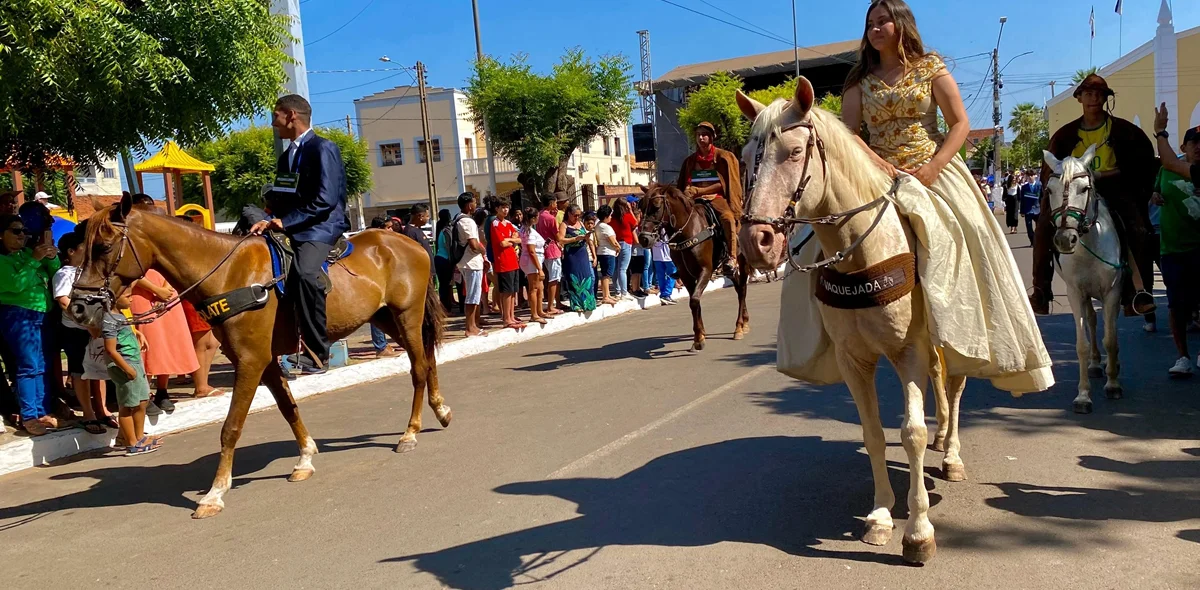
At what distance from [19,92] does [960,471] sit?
27.3 ft

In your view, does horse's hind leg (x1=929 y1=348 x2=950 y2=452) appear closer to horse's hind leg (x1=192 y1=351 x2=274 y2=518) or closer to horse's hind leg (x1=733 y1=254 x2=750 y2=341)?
horse's hind leg (x1=192 y1=351 x2=274 y2=518)

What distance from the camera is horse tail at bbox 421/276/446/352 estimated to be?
7.53 metres

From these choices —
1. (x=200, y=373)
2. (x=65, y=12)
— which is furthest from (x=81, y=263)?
(x=200, y=373)

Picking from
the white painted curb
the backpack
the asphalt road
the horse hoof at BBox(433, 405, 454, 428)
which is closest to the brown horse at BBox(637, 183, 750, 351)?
the asphalt road

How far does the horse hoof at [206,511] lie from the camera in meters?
5.55

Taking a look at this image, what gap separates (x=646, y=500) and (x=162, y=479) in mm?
4066

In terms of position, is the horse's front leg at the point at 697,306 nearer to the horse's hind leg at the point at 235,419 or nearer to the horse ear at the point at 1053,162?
the horse ear at the point at 1053,162

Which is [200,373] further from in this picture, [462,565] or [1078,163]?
[1078,163]

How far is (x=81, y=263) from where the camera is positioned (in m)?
5.32

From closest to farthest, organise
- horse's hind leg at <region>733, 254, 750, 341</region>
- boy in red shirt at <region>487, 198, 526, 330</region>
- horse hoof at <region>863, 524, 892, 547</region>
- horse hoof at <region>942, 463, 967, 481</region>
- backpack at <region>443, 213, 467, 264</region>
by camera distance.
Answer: horse hoof at <region>863, 524, 892, 547</region> < horse hoof at <region>942, 463, 967, 481</region> < horse's hind leg at <region>733, 254, 750, 341</region> < backpack at <region>443, 213, 467, 264</region> < boy in red shirt at <region>487, 198, 526, 330</region>

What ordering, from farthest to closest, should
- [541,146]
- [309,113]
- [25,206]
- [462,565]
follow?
[541,146], [25,206], [309,113], [462,565]

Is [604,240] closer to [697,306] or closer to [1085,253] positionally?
[697,306]

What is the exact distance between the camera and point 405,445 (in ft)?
22.4

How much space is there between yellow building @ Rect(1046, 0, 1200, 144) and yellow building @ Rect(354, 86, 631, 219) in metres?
28.8
